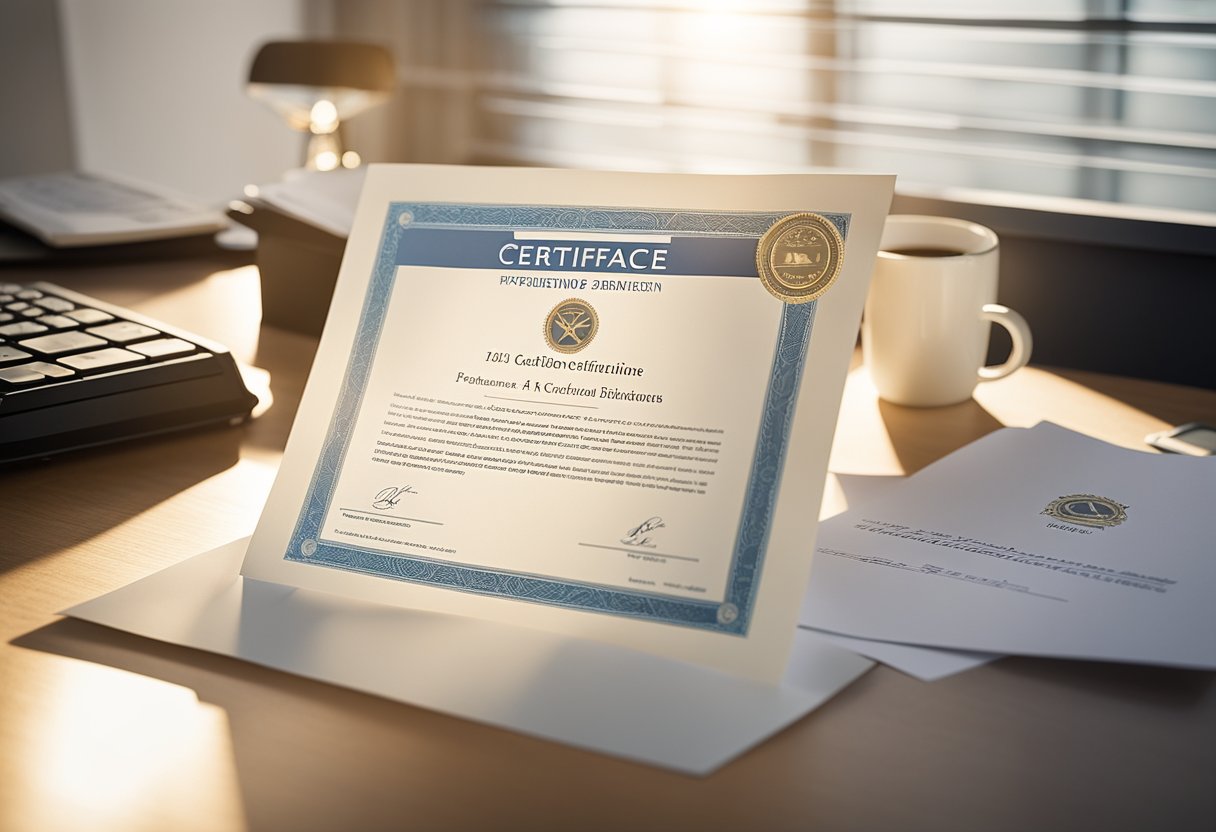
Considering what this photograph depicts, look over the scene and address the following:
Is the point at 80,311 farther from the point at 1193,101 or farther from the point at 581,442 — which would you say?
the point at 1193,101

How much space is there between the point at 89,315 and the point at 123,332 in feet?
0.16

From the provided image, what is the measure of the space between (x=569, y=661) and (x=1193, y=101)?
2148 millimetres

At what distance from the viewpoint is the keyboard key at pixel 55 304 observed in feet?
2.71

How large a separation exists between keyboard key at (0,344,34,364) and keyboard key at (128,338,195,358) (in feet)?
0.21

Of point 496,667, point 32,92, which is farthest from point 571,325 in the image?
point 32,92

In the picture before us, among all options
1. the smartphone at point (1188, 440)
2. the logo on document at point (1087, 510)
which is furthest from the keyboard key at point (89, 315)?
the smartphone at point (1188, 440)

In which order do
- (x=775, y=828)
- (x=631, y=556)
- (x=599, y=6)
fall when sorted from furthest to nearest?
(x=599, y=6) → (x=631, y=556) → (x=775, y=828)

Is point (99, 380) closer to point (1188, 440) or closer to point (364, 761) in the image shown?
→ point (364, 761)

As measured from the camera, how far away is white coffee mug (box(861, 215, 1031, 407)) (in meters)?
0.82

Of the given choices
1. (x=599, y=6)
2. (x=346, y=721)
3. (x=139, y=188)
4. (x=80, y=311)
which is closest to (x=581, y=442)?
(x=346, y=721)

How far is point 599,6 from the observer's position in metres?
3.11
